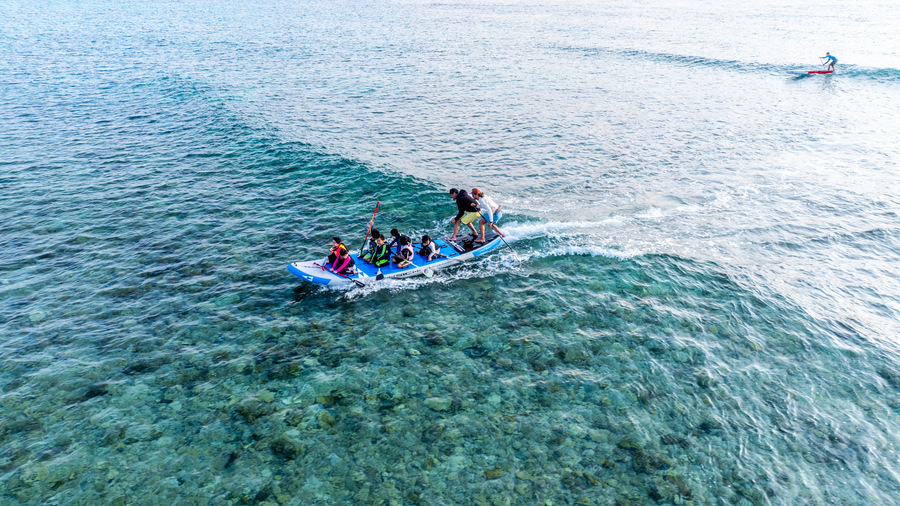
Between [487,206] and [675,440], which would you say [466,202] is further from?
[675,440]

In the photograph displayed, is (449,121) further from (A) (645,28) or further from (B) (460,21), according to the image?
(B) (460,21)

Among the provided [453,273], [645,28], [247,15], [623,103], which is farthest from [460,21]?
[453,273]

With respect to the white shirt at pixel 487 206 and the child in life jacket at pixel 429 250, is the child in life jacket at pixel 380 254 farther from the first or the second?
the white shirt at pixel 487 206

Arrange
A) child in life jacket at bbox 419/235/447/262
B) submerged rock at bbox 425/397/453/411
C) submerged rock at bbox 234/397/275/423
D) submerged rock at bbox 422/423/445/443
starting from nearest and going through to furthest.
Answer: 1. submerged rock at bbox 422/423/445/443
2. submerged rock at bbox 234/397/275/423
3. submerged rock at bbox 425/397/453/411
4. child in life jacket at bbox 419/235/447/262

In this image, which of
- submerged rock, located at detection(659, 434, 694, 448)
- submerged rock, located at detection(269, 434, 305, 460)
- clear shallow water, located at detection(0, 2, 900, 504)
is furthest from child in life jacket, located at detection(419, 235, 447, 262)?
submerged rock, located at detection(659, 434, 694, 448)

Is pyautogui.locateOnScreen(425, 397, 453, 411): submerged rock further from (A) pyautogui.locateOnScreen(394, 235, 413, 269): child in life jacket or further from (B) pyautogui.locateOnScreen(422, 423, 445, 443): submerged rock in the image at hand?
(A) pyautogui.locateOnScreen(394, 235, 413, 269): child in life jacket

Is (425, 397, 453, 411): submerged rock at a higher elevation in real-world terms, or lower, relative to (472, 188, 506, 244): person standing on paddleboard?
lower
